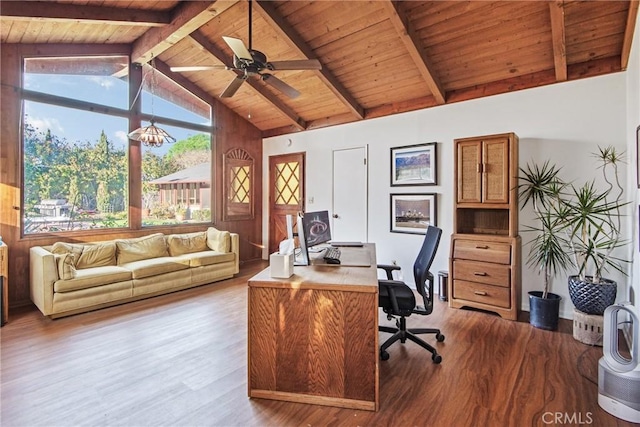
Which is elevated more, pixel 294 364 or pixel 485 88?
pixel 485 88

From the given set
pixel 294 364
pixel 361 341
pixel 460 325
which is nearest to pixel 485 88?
pixel 460 325

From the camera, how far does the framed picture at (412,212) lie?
4293mm

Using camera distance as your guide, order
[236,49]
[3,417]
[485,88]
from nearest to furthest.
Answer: [3,417] < [236,49] < [485,88]

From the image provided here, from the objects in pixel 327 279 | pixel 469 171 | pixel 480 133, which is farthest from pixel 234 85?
pixel 480 133

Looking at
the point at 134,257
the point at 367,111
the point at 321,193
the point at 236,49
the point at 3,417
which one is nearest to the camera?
the point at 3,417

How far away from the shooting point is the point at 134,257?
4.29 m

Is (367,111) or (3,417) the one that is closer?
(3,417)

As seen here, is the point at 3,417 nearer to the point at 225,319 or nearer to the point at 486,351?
the point at 225,319

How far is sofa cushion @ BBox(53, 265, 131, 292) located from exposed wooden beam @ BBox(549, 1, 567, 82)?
500cm

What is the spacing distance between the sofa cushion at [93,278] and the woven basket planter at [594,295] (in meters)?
4.72

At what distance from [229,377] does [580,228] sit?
11.9ft

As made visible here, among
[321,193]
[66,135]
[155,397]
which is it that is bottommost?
[155,397]

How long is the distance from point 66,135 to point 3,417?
3.48m

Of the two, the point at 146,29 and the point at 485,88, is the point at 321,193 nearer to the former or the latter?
the point at 485,88
